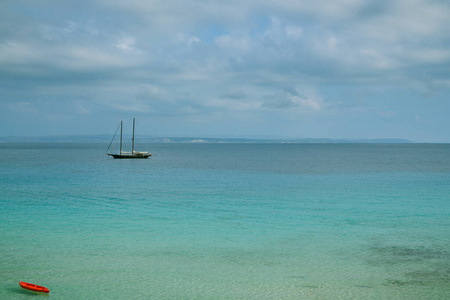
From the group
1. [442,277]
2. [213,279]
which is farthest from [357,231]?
[213,279]

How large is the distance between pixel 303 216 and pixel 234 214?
4.51m

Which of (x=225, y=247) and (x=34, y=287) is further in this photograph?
(x=225, y=247)

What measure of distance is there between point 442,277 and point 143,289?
Answer: 10379 millimetres

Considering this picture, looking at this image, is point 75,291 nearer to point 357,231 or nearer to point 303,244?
point 303,244

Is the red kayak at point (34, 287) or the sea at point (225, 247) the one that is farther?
the sea at point (225, 247)

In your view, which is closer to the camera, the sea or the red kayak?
the red kayak

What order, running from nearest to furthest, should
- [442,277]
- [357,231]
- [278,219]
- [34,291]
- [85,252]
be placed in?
[34,291] < [442,277] < [85,252] < [357,231] < [278,219]

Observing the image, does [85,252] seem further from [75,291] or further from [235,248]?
[235,248]

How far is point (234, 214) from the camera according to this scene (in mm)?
26375

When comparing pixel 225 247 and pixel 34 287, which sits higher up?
pixel 34 287

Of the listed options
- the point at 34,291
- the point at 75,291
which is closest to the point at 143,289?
the point at 75,291

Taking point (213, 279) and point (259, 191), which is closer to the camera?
point (213, 279)

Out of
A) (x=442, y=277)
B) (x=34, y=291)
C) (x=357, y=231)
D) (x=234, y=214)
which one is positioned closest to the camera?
(x=34, y=291)

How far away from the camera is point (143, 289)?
13148 millimetres
